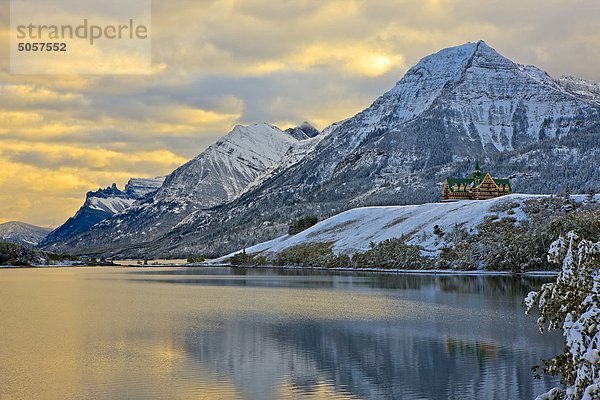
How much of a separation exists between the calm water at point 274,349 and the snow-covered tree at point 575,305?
49.4 feet

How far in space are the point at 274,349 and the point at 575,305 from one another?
35.0 meters

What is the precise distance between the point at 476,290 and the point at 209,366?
80550 millimetres

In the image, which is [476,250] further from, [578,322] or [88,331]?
[578,322]

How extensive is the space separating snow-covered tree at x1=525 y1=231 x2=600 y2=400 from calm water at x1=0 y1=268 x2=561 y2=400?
49.4 ft

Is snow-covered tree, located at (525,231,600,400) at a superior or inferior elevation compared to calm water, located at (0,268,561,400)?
superior

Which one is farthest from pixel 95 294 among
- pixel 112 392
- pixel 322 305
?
pixel 112 392

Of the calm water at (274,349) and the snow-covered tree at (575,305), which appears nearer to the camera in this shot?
the snow-covered tree at (575,305)

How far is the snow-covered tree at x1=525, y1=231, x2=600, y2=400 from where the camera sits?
2472 centimetres

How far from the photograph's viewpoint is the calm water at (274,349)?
43438 millimetres

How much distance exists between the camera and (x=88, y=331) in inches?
2813

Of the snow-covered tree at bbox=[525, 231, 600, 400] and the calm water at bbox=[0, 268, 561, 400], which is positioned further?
the calm water at bbox=[0, 268, 561, 400]

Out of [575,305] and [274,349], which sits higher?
[575,305]

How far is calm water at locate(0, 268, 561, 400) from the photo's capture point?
1710 inches

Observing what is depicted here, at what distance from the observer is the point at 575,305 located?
26.9 meters
